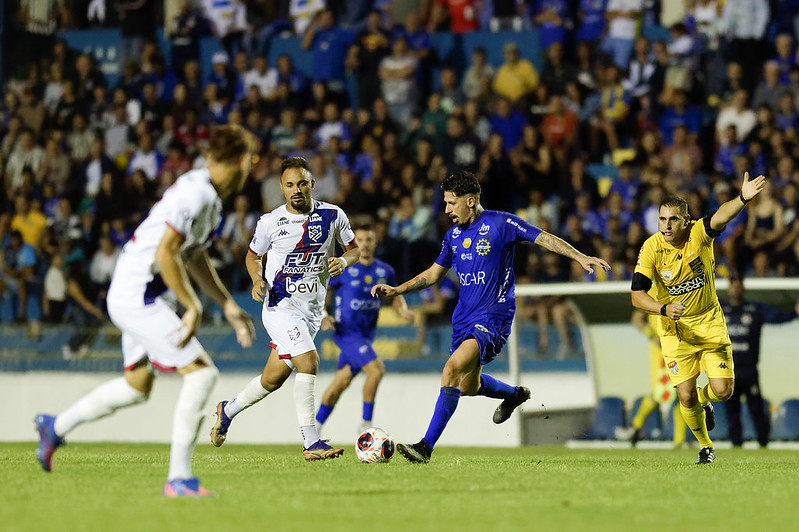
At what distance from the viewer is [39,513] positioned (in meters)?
6.09

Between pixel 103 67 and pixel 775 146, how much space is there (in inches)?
506

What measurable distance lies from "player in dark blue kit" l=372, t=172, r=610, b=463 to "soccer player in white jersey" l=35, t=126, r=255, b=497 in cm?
294

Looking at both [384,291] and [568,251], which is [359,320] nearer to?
[384,291]

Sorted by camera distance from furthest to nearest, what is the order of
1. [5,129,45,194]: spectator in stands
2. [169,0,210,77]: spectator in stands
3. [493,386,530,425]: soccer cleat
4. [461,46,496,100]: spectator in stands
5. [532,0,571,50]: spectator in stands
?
1. [169,0,210,77]: spectator in stands
2. [5,129,45,194]: spectator in stands
3. [532,0,571,50]: spectator in stands
4. [461,46,496,100]: spectator in stands
5. [493,386,530,425]: soccer cleat

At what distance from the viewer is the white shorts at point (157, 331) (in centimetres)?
675

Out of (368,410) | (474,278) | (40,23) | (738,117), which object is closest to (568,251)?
(474,278)

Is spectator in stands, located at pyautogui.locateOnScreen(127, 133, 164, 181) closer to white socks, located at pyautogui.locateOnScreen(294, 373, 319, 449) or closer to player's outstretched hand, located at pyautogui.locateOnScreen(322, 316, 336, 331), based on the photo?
player's outstretched hand, located at pyautogui.locateOnScreen(322, 316, 336, 331)

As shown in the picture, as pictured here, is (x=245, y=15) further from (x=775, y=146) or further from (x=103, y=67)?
(x=775, y=146)

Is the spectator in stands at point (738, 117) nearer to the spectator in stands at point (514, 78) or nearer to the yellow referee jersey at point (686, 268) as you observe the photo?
the spectator in stands at point (514, 78)

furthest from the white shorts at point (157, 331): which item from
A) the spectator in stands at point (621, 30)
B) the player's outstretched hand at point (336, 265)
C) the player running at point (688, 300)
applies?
the spectator in stands at point (621, 30)

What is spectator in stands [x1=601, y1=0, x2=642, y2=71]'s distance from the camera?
64.9ft

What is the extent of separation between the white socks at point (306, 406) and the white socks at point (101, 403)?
2724 mm

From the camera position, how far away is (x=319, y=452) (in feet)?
31.3

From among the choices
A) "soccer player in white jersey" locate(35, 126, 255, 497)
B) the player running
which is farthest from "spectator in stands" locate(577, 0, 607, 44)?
"soccer player in white jersey" locate(35, 126, 255, 497)
